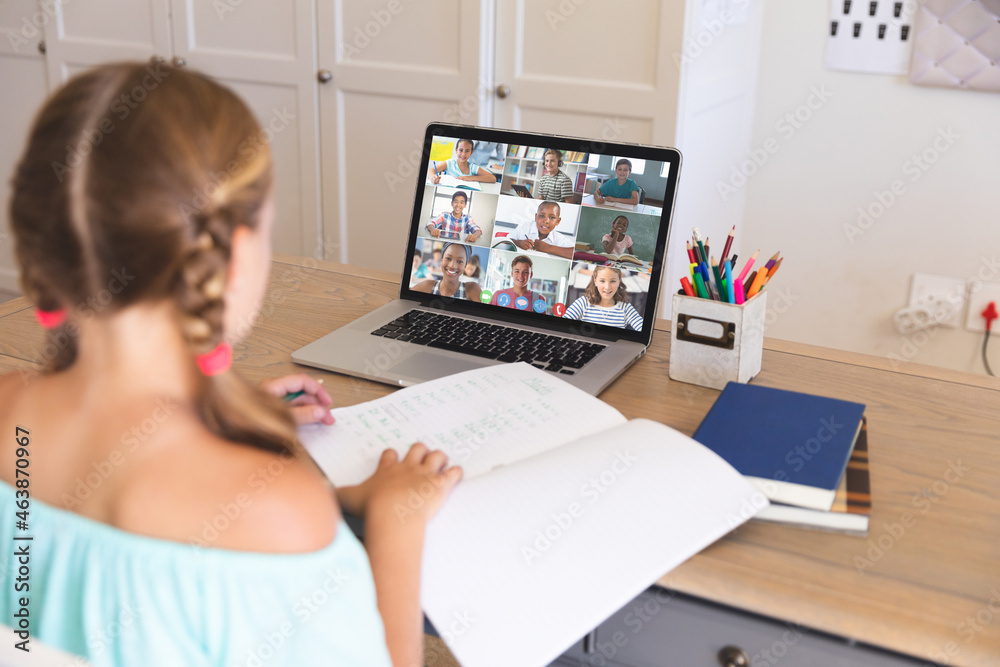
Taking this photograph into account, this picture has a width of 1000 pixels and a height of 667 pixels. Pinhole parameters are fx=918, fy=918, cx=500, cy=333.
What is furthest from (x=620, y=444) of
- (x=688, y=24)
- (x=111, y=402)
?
(x=688, y=24)

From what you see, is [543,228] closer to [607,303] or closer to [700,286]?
[607,303]

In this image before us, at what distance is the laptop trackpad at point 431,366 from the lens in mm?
1002

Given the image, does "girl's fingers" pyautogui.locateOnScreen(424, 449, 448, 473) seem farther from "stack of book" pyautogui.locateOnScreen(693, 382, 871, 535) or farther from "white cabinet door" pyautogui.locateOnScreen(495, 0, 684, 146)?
"white cabinet door" pyautogui.locateOnScreen(495, 0, 684, 146)

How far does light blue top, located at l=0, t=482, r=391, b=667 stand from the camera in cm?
57

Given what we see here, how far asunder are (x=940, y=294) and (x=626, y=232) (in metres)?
1.55

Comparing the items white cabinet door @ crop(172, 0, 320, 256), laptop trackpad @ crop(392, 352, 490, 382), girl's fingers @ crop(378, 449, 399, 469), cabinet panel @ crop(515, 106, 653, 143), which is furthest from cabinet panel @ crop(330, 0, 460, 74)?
girl's fingers @ crop(378, 449, 399, 469)

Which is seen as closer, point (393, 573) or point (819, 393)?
point (393, 573)

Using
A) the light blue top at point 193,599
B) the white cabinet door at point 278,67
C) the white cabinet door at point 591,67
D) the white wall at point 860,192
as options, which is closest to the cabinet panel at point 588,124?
the white cabinet door at point 591,67

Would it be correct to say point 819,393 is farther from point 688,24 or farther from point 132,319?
→ point 688,24

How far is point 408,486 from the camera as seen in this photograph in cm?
74

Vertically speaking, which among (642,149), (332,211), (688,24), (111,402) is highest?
(688,24)

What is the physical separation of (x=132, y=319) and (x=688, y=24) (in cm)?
167

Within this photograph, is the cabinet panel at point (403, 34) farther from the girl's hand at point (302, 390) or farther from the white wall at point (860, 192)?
the girl's hand at point (302, 390)

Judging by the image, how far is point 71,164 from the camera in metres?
0.53
